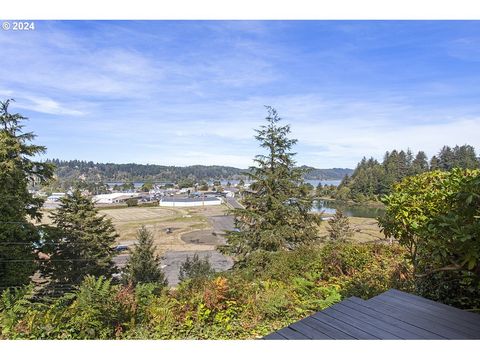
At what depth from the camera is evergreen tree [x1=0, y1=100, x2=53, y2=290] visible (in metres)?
5.37

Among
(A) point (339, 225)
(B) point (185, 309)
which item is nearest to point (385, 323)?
(B) point (185, 309)

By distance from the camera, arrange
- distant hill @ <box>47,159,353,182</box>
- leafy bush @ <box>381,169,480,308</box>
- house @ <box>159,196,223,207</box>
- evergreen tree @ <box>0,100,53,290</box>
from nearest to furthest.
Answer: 1. leafy bush @ <box>381,169,480,308</box>
2. distant hill @ <box>47,159,353,182</box>
3. evergreen tree @ <box>0,100,53,290</box>
4. house @ <box>159,196,223,207</box>

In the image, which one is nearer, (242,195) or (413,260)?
(413,260)

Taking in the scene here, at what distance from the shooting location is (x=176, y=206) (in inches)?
720

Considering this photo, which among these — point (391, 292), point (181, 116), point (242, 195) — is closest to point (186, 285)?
point (181, 116)

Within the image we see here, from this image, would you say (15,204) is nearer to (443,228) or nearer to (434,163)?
(443,228)

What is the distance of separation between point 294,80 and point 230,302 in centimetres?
236

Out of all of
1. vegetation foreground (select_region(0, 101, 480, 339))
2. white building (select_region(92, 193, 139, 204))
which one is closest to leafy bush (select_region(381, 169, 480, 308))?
vegetation foreground (select_region(0, 101, 480, 339))

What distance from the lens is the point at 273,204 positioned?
24.0 feet

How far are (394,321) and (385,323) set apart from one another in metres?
0.08

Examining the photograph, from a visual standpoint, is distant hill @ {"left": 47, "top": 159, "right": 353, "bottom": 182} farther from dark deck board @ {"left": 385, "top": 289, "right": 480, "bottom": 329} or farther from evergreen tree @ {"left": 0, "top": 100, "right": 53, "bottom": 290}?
dark deck board @ {"left": 385, "top": 289, "right": 480, "bottom": 329}

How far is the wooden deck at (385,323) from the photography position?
1445 millimetres
